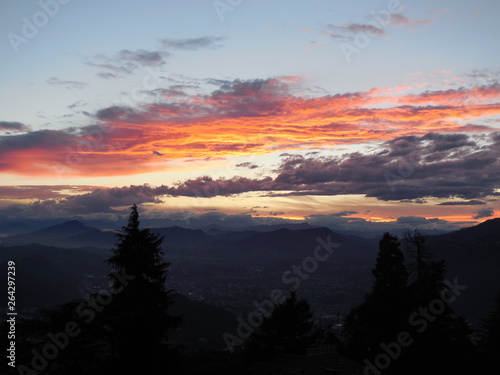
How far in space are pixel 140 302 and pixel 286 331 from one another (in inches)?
1062

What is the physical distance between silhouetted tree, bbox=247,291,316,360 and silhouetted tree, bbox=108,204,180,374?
70.6 ft

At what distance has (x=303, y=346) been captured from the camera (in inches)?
1794

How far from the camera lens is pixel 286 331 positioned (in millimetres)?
46594

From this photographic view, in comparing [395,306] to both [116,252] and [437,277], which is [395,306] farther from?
[116,252]

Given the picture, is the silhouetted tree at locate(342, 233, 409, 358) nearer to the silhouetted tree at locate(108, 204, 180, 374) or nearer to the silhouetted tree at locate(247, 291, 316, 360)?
the silhouetted tree at locate(247, 291, 316, 360)

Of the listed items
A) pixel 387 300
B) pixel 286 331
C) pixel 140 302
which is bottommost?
pixel 286 331

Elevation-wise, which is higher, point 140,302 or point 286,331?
point 140,302

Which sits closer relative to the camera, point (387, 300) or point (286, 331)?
point (387, 300)

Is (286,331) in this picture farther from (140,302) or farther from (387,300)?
(140,302)

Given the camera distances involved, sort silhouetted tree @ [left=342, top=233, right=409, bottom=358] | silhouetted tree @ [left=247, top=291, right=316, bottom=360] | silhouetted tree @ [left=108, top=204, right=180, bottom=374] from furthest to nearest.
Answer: silhouetted tree @ [left=247, top=291, right=316, bottom=360], silhouetted tree @ [left=342, top=233, right=409, bottom=358], silhouetted tree @ [left=108, top=204, right=180, bottom=374]

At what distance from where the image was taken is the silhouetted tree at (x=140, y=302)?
23.2m

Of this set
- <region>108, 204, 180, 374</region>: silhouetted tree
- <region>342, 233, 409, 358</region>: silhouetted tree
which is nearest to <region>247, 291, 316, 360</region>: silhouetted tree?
<region>342, 233, 409, 358</region>: silhouetted tree

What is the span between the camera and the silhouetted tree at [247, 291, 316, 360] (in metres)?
44.9

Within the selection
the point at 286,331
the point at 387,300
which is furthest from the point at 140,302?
the point at 286,331
